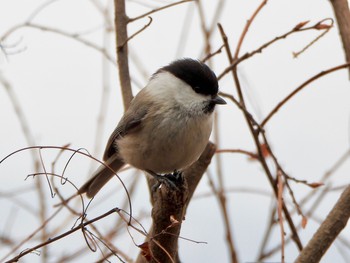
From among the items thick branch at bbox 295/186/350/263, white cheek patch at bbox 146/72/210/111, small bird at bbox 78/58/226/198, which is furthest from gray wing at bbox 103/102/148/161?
thick branch at bbox 295/186/350/263

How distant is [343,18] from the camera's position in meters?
1.76

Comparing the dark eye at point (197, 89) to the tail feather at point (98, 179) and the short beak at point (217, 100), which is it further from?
the tail feather at point (98, 179)

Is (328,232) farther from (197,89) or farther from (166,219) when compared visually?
(197,89)

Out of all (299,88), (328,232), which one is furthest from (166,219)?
(299,88)

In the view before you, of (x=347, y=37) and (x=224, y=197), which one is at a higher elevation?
(x=347, y=37)

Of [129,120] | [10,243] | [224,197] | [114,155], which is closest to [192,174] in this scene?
[224,197]

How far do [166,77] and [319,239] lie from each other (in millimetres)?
1145

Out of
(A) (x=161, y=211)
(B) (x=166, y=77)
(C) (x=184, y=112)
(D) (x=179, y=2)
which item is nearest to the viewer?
(A) (x=161, y=211)

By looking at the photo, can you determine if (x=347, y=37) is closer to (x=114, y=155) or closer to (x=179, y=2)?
(x=179, y=2)

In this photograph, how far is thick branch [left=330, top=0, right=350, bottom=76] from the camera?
175 cm

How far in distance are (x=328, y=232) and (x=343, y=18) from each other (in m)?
0.66

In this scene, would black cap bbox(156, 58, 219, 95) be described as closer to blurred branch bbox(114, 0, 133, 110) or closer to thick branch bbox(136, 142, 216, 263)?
blurred branch bbox(114, 0, 133, 110)

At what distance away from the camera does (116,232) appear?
264cm

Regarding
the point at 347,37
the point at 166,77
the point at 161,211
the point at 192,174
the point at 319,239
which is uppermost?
the point at 166,77
